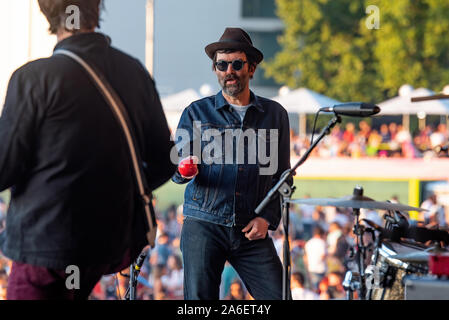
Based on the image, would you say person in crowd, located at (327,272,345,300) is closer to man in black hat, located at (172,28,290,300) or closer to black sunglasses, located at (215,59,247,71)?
man in black hat, located at (172,28,290,300)

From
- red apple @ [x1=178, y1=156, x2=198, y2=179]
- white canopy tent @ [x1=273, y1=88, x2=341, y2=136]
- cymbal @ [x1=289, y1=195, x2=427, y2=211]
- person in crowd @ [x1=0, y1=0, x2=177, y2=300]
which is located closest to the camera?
person in crowd @ [x1=0, y1=0, x2=177, y2=300]

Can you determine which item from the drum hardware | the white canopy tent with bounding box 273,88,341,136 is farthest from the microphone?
the white canopy tent with bounding box 273,88,341,136

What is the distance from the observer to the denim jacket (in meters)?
4.03

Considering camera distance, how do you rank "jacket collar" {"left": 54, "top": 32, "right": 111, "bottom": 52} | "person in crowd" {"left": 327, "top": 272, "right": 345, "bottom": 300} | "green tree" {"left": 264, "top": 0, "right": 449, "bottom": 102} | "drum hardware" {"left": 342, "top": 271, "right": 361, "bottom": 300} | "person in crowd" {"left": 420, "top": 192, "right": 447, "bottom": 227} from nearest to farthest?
"jacket collar" {"left": 54, "top": 32, "right": 111, "bottom": 52} < "drum hardware" {"left": 342, "top": 271, "right": 361, "bottom": 300} < "person in crowd" {"left": 327, "top": 272, "right": 345, "bottom": 300} < "person in crowd" {"left": 420, "top": 192, "right": 447, "bottom": 227} < "green tree" {"left": 264, "top": 0, "right": 449, "bottom": 102}

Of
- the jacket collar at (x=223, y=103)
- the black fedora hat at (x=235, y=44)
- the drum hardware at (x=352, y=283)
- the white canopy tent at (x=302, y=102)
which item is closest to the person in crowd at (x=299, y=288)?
the drum hardware at (x=352, y=283)

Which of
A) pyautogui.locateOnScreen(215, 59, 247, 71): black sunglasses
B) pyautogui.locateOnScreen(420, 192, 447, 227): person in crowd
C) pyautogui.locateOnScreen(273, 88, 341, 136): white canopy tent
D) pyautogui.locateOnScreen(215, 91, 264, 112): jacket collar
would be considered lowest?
pyautogui.locateOnScreen(420, 192, 447, 227): person in crowd

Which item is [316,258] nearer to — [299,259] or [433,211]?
[299,259]

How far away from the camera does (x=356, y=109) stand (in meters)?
3.62

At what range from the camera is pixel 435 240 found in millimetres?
4465

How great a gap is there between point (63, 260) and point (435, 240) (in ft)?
8.37

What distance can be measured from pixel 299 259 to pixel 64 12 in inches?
339

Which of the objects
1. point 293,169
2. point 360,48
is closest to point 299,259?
point 293,169

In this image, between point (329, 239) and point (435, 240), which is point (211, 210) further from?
point (329, 239)
